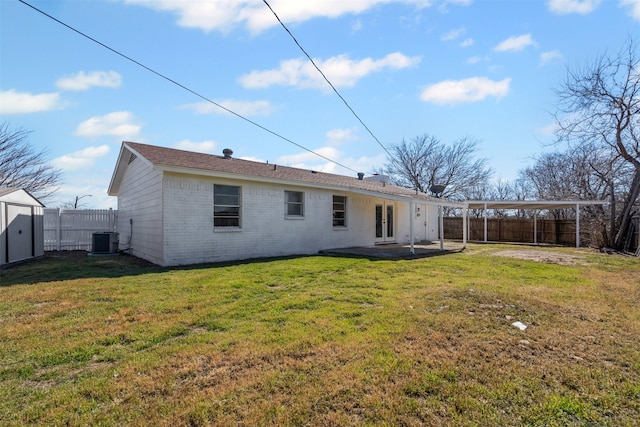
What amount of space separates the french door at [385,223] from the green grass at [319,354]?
30.2 ft

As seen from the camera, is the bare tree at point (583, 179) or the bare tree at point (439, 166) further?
the bare tree at point (439, 166)

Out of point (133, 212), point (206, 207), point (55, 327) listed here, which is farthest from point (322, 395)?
point (133, 212)

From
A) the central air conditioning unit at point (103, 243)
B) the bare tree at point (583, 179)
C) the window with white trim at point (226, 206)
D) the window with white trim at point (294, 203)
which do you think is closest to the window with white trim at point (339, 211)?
the window with white trim at point (294, 203)

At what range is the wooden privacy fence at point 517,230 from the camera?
19.6 meters

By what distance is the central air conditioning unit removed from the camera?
12.1m

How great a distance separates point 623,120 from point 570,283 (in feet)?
46.8

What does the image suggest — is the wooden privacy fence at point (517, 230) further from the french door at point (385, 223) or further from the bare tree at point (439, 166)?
the bare tree at point (439, 166)

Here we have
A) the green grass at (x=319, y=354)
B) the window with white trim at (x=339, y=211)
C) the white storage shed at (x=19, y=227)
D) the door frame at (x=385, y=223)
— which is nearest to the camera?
the green grass at (x=319, y=354)

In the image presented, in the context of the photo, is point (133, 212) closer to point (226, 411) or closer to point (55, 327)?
point (55, 327)

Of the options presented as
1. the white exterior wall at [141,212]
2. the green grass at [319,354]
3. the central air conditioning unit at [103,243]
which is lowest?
the green grass at [319,354]

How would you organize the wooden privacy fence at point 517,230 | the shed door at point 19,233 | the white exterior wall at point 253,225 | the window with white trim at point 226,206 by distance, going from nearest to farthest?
the white exterior wall at point 253,225
the shed door at point 19,233
the window with white trim at point 226,206
the wooden privacy fence at point 517,230

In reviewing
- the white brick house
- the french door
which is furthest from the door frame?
the white brick house

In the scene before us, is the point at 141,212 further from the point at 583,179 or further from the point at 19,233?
the point at 583,179

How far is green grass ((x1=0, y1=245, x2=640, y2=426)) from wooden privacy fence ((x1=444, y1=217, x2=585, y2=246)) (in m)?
15.2
